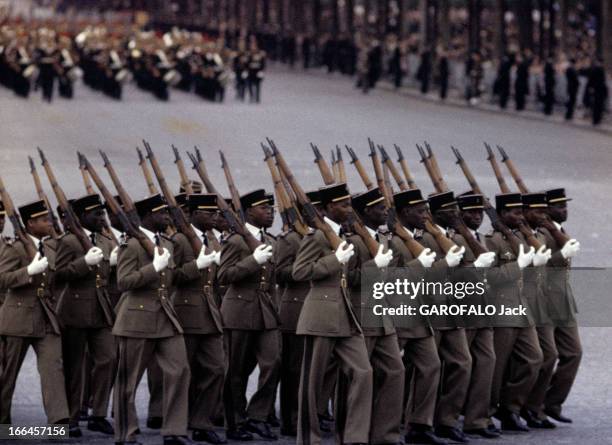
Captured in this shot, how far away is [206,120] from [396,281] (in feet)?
88.1

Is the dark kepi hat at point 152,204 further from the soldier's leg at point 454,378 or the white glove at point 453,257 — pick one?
the soldier's leg at point 454,378

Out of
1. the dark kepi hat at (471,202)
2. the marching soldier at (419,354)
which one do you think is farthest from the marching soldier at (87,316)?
the dark kepi hat at (471,202)

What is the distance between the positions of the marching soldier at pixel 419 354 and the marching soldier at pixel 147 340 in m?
1.28

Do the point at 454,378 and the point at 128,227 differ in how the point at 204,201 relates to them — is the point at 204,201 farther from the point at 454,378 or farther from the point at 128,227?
the point at 454,378

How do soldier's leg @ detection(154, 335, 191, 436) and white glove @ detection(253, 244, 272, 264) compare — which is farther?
white glove @ detection(253, 244, 272, 264)

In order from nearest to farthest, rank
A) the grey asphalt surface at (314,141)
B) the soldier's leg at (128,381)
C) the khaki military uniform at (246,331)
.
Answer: the soldier's leg at (128,381) < the khaki military uniform at (246,331) < the grey asphalt surface at (314,141)

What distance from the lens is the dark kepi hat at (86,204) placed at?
12117 millimetres

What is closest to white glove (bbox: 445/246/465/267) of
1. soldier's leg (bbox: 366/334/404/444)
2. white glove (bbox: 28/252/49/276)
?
soldier's leg (bbox: 366/334/404/444)

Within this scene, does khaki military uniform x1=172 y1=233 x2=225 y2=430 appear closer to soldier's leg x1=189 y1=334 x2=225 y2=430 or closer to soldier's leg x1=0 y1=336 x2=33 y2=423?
soldier's leg x1=189 y1=334 x2=225 y2=430

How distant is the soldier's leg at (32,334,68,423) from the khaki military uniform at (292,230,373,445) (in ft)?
4.68

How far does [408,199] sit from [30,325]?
2288 millimetres

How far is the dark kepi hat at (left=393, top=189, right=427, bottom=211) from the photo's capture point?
1180cm

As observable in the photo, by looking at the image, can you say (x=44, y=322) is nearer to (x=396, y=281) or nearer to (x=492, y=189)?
(x=396, y=281)

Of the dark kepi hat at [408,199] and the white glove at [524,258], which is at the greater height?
the dark kepi hat at [408,199]
